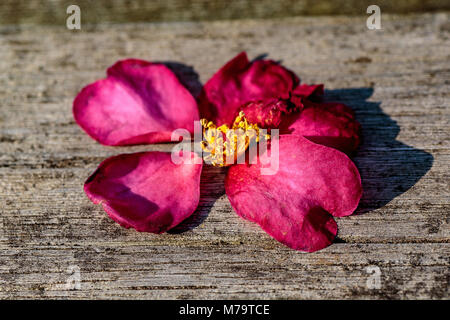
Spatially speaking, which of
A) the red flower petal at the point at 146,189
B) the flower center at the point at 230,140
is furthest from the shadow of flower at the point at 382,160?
the red flower petal at the point at 146,189

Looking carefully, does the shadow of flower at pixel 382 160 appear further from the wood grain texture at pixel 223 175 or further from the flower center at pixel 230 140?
the flower center at pixel 230 140

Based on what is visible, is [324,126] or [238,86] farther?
[238,86]

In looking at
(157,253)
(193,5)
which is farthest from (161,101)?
(193,5)

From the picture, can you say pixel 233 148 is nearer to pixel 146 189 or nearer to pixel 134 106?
pixel 146 189

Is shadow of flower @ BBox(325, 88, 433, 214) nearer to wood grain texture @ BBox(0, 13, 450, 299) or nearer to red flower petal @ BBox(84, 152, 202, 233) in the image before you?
wood grain texture @ BBox(0, 13, 450, 299)

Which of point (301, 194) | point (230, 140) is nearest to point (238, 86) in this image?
point (230, 140)

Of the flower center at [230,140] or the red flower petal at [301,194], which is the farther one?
the flower center at [230,140]
